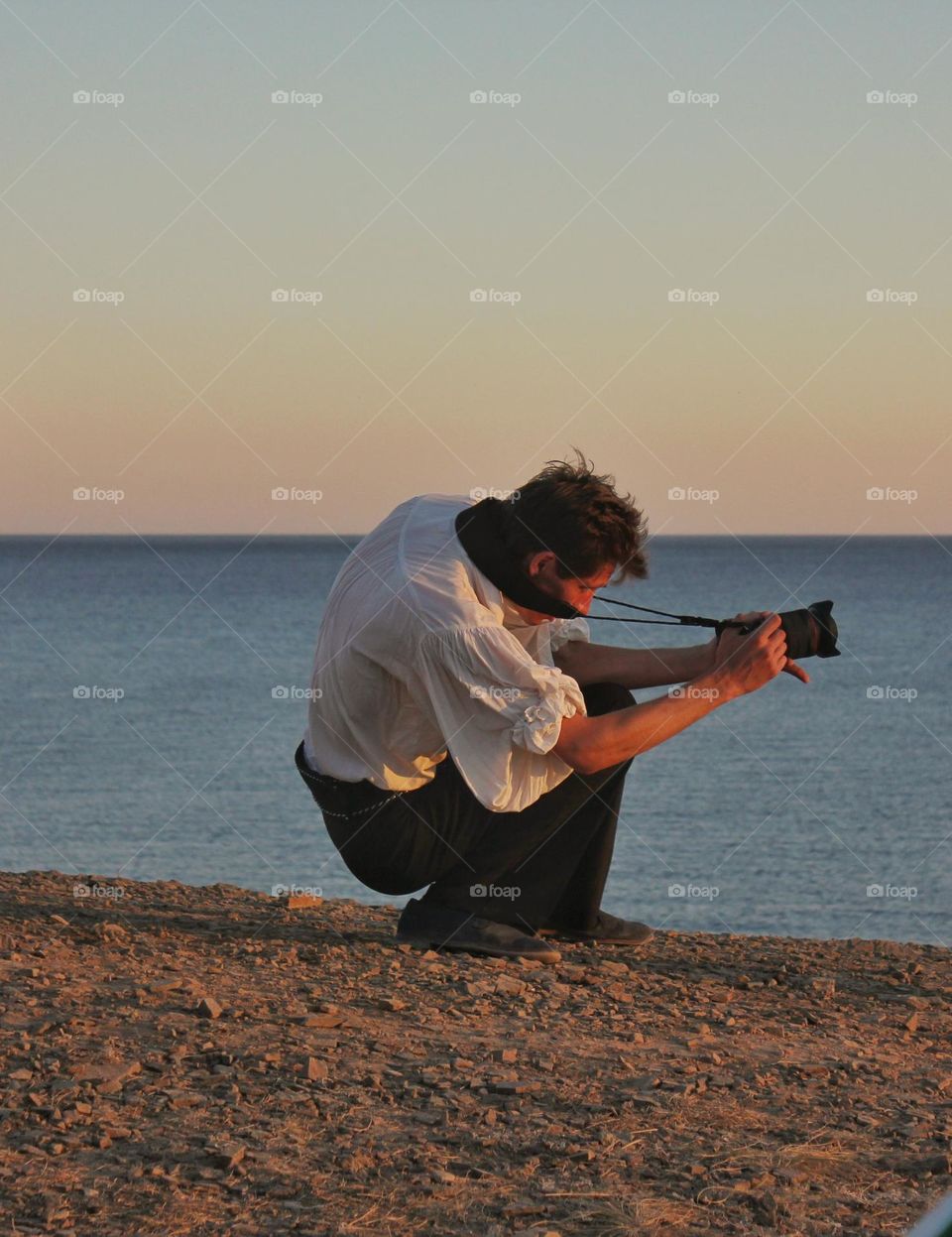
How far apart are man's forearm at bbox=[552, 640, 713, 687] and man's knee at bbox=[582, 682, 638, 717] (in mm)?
178

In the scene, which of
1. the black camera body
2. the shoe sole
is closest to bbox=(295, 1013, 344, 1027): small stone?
the shoe sole

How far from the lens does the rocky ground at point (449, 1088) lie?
2.94 m

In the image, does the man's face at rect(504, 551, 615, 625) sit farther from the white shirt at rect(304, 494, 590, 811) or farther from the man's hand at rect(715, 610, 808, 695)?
the man's hand at rect(715, 610, 808, 695)

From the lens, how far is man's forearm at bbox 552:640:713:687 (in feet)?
16.4

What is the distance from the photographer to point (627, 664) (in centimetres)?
503

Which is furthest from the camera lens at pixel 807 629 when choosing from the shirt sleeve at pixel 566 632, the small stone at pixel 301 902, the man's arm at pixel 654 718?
the small stone at pixel 301 902

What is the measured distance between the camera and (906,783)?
2228 centimetres

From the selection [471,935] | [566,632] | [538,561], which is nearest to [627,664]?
[566,632]

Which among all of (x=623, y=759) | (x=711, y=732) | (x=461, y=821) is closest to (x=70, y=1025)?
(x=461, y=821)

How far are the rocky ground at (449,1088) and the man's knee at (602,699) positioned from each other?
0.78m

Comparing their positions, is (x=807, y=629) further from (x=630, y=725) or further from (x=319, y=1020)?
(x=319, y=1020)

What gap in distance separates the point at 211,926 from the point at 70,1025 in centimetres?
147

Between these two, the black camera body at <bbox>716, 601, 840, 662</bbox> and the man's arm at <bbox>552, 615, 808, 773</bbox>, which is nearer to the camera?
the man's arm at <bbox>552, 615, 808, 773</bbox>

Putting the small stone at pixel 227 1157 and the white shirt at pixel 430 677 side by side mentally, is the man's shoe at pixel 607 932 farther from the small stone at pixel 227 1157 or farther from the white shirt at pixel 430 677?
the small stone at pixel 227 1157
